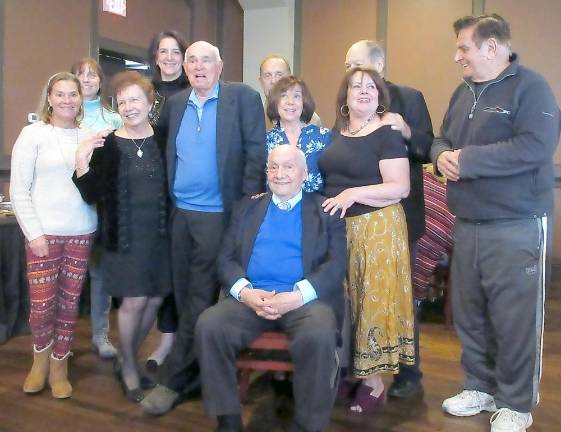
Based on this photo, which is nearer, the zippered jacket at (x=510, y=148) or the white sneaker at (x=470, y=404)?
the zippered jacket at (x=510, y=148)

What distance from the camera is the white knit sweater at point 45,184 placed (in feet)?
8.67

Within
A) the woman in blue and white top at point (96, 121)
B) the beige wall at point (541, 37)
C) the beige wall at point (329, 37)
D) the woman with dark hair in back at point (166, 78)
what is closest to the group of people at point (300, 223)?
the woman with dark hair in back at point (166, 78)

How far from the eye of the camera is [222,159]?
254cm

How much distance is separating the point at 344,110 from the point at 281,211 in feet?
1.66

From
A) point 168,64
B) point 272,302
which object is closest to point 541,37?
point 168,64

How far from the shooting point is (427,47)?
6.64 m

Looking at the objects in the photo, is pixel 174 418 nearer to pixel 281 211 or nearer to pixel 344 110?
pixel 281 211

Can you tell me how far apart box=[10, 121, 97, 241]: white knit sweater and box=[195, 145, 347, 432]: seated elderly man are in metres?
0.73

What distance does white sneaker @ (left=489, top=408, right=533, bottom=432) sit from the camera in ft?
7.73

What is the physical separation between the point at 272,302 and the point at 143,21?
4.99m

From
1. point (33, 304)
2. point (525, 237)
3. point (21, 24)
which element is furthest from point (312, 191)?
point (21, 24)

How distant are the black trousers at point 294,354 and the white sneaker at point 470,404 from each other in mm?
608

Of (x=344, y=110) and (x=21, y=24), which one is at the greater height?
(x=21, y=24)

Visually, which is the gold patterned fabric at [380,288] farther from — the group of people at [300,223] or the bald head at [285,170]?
the bald head at [285,170]
